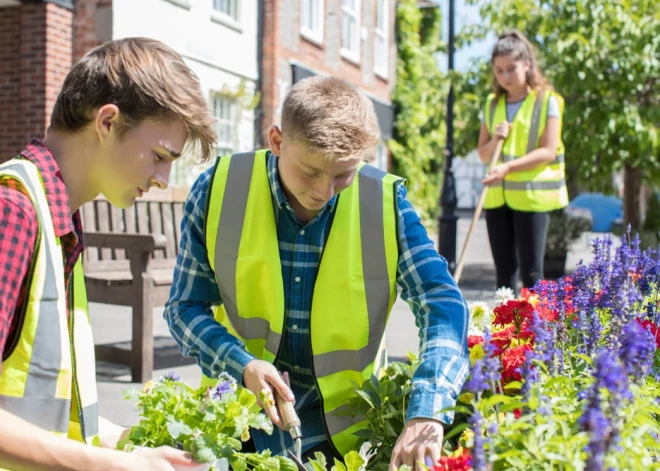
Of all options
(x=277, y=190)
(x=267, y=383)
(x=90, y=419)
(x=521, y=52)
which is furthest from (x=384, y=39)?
(x=90, y=419)

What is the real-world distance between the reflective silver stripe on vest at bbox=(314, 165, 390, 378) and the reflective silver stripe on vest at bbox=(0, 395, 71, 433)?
2.91 ft

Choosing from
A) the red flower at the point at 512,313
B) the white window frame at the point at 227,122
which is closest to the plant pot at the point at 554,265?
the white window frame at the point at 227,122

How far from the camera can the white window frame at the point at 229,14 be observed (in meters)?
14.8

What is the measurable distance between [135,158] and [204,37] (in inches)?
517

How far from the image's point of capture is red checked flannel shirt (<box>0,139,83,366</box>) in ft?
5.05

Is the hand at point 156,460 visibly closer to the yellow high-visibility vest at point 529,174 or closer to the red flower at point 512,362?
the red flower at point 512,362

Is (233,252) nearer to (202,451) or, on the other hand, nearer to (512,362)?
(512,362)

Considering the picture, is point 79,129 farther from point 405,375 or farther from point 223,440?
point 405,375

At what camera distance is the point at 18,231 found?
61.6 inches

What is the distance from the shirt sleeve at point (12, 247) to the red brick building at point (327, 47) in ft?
40.5

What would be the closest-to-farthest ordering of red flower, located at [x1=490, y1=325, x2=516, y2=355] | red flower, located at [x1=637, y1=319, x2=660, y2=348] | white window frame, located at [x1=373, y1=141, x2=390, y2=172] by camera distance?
red flower, located at [x1=637, y1=319, x2=660, y2=348], red flower, located at [x1=490, y1=325, x2=516, y2=355], white window frame, located at [x1=373, y1=141, x2=390, y2=172]

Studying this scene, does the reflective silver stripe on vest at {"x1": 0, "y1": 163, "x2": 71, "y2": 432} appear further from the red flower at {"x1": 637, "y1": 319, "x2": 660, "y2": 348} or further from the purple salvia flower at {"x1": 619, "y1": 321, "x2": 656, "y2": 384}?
the red flower at {"x1": 637, "y1": 319, "x2": 660, "y2": 348}

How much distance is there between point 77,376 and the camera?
73.8 inches

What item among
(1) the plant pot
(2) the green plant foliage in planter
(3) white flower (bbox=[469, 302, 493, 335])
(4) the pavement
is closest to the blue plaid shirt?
(4) the pavement
